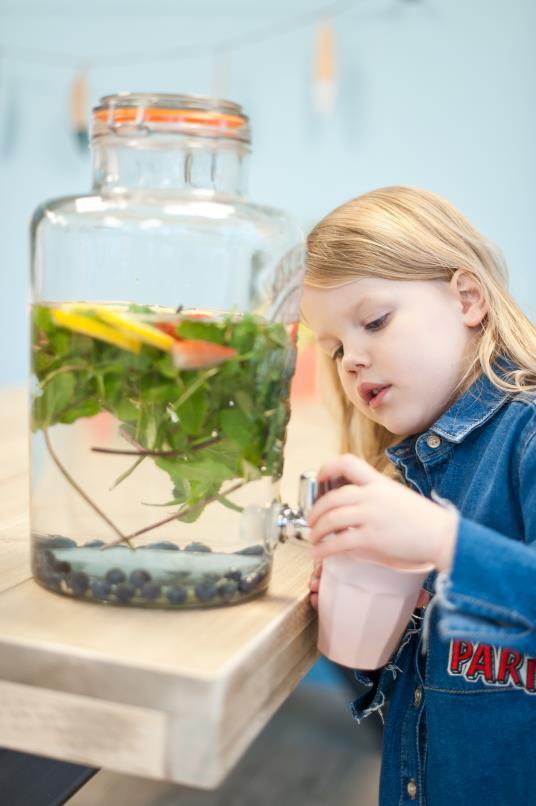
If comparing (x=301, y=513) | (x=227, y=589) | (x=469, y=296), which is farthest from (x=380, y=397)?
(x=227, y=589)

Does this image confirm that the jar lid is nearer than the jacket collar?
Yes

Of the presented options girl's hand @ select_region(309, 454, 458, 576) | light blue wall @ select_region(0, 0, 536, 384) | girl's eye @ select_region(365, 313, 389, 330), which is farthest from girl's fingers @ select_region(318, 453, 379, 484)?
light blue wall @ select_region(0, 0, 536, 384)

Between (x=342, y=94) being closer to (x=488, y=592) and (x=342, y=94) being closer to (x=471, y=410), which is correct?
(x=471, y=410)

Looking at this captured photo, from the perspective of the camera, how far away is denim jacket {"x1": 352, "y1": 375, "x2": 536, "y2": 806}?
889mm

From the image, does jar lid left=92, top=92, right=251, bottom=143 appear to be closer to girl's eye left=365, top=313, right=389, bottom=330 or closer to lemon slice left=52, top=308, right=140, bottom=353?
lemon slice left=52, top=308, right=140, bottom=353

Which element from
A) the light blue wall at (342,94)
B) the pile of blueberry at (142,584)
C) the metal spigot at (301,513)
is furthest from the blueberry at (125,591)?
the light blue wall at (342,94)

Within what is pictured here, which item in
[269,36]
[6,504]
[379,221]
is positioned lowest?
[6,504]

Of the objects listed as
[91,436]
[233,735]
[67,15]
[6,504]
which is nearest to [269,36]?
[67,15]

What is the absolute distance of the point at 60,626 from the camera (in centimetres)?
61

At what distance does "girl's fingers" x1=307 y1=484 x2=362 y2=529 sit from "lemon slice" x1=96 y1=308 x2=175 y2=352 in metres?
0.18

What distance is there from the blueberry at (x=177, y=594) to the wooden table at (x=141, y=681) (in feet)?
0.04

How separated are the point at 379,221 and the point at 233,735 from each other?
64 cm

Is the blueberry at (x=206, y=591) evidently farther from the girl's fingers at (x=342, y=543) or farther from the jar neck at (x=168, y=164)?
the jar neck at (x=168, y=164)

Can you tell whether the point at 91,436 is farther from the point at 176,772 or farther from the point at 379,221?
the point at 379,221
